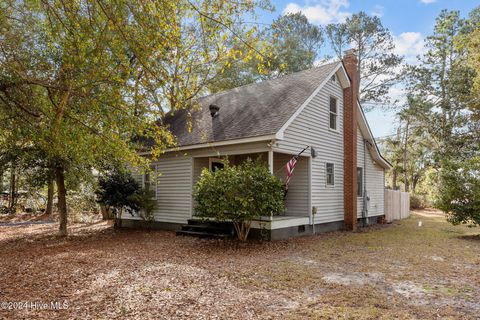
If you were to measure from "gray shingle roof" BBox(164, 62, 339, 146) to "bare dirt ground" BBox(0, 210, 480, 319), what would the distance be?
3418 millimetres

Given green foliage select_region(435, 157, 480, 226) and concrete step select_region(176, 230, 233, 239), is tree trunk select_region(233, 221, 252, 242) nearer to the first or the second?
concrete step select_region(176, 230, 233, 239)

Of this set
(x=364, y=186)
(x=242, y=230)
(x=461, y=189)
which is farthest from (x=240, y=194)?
(x=364, y=186)

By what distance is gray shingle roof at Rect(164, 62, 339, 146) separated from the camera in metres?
10.4

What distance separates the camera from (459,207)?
437 inches

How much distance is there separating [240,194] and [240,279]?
113 inches

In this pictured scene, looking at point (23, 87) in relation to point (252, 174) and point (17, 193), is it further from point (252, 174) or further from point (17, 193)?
point (17, 193)

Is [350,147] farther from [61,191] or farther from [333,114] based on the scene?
[61,191]

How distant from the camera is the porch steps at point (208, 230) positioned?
9.98 metres

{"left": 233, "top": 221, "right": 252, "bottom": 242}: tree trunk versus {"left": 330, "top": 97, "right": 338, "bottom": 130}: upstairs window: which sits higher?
{"left": 330, "top": 97, "right": 338, "bottom": 130}: upstairs window

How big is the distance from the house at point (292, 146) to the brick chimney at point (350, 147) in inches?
1.5

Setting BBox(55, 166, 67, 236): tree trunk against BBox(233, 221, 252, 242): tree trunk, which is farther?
BBox(55, 166, 67, 236): tree trunk

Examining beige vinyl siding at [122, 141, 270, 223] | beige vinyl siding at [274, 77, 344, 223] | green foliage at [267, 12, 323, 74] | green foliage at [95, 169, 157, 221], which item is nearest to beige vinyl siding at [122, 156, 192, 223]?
beige vinyl siding at [122, 141, 270, 223]

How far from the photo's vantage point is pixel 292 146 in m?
10.6

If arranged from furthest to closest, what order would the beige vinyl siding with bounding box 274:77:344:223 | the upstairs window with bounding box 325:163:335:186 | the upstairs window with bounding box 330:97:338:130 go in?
the upstairs window with bounding box 330:97:338:130
the upstairs window with bounding box 325:163:335:186
the beige vinyl siding with bounding box 274:77:344:223
